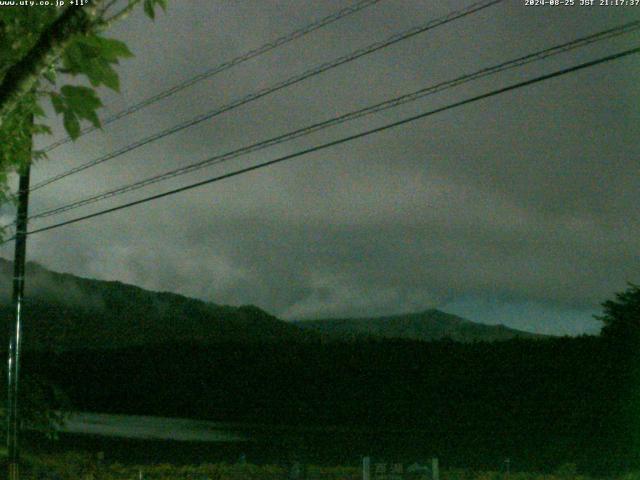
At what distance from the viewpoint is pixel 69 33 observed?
3078 mm

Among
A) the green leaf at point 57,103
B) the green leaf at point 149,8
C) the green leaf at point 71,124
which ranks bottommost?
the green leaf at point 71,124

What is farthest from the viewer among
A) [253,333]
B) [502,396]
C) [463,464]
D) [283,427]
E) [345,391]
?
[253,333]

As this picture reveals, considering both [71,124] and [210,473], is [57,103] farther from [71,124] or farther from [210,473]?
[210,473]

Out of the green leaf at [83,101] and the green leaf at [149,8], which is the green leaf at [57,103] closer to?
the green leaf at [83,101]

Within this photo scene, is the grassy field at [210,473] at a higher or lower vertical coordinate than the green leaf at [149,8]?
lower

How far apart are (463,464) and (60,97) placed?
76.6 feet

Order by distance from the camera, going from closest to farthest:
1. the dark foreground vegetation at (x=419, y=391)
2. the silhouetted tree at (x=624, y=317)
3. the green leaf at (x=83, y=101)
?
1. the green leaf at (x=83, y=101)
2. the dark foreground vegetation at (x=419, y=391)
3. the silhouetted tree at (x=624, y=317)

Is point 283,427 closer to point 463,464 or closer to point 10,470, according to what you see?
point 463,464

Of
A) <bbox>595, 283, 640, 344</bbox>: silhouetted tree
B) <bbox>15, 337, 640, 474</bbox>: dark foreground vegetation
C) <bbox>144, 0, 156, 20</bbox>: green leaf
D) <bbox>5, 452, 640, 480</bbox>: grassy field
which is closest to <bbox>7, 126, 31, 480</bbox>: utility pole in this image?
<bbox>5, 452, 640, 480</bbox>: grassy field

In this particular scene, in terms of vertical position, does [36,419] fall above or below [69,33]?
below

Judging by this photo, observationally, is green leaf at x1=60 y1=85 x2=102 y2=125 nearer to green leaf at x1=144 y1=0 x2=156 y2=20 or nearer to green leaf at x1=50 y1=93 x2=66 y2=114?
green leaf at x1=50 y1=93 x2=66 y2=114

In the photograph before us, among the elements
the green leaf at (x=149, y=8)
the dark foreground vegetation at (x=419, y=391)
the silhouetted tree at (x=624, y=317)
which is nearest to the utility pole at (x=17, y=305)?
the dark foreground vegetation at (x=419, y=391)

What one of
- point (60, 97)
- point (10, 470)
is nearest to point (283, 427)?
point (10, 470)

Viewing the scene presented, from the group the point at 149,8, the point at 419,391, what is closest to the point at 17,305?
the point at 149,8
